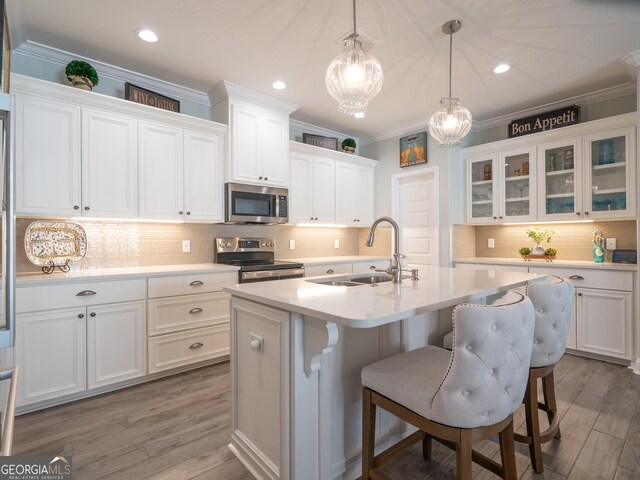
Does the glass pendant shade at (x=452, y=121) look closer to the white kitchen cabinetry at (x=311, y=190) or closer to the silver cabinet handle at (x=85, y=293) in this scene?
the white kitchen cabinetry at (x=311, y=190)

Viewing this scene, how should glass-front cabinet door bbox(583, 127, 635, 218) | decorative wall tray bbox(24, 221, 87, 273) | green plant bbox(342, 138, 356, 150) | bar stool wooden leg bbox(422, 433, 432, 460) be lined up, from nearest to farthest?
bar stool wooden leg bbox(422, 433, 432, 460)
decorative wall tray bbox(24, 221, 87, 273)
glass-front cabinet door bbox(583, 127, 635, 218)
green plant bbox(342, 138, 356, 150)

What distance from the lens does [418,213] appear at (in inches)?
188

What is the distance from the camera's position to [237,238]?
3.82 metres

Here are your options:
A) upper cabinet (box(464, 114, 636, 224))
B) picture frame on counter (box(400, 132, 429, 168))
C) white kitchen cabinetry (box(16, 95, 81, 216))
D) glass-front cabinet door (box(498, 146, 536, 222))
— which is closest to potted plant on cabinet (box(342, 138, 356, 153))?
picture frame on counter (box(400, 132, 429, 168))

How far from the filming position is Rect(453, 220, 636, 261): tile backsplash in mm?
3493

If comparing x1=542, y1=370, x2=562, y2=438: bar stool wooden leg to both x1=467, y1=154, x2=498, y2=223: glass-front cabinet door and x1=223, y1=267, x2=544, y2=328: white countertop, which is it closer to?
x1=223, y1=267, x2=544, y2=328: white countertop

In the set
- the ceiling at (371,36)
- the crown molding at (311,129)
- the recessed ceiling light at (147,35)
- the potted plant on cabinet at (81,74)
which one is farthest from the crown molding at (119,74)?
the crown molding at (311,129)

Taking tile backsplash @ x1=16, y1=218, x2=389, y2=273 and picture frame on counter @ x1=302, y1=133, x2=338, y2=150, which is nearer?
tile backsplash @ x1=16, y1=218, x2=389, y2=273

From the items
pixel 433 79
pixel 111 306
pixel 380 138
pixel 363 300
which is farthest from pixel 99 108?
pixel 380 138

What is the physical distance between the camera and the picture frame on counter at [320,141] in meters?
4.48

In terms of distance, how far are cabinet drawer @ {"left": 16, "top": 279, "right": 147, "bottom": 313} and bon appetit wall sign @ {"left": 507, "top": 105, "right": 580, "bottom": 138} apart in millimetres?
4386

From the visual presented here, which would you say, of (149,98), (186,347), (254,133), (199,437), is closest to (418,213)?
(254,133)

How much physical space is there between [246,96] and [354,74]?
2.07 meters

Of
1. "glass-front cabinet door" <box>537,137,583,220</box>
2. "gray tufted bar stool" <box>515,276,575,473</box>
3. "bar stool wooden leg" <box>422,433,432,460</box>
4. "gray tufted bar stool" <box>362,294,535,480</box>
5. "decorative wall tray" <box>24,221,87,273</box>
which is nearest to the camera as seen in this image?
"gray tufted bar stool" <box>362,294,535,480</box>
